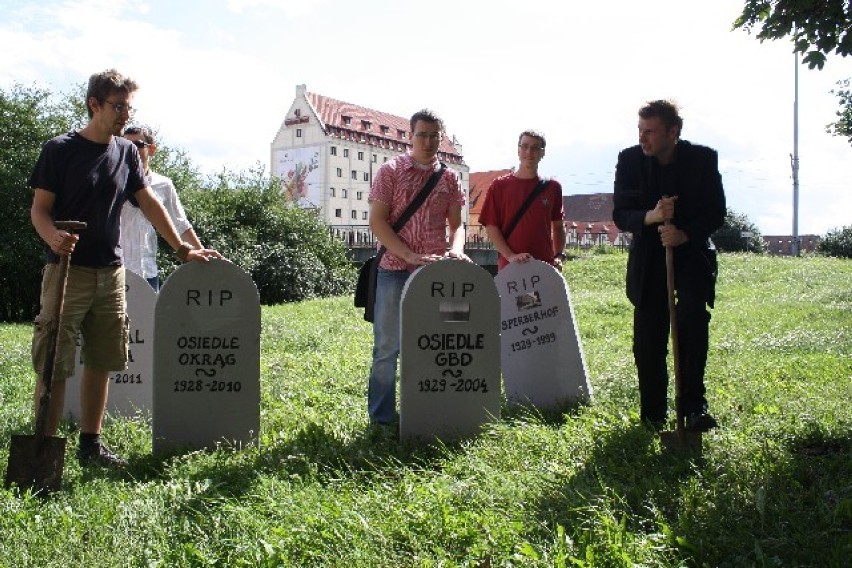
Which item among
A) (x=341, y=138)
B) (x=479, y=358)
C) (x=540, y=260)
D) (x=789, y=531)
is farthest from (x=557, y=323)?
(x=341, y=138)

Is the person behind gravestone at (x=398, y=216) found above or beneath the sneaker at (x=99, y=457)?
above

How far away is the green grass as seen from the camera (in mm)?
3482

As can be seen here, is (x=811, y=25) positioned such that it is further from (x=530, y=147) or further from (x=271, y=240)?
(x=271, y=240)

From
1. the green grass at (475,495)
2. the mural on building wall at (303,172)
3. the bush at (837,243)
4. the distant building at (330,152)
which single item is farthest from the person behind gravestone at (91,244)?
the mural on building wall at (303,172)

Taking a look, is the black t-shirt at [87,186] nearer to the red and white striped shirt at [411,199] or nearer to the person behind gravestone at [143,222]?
the person behind gravestone at [143,222]

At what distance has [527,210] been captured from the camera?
7.06 meters

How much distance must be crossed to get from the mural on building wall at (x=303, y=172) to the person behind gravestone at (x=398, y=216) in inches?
3166

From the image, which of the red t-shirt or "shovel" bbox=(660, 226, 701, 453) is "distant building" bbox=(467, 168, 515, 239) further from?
"shovel" bbox=(660, 226, 701, 453)

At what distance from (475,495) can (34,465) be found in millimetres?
2287

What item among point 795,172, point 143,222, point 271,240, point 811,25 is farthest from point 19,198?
point 795,172

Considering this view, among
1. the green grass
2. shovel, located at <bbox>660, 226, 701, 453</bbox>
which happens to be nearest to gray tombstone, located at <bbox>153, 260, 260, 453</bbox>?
the green grass

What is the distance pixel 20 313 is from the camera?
86.7ft

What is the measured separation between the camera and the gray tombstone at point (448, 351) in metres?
5.57

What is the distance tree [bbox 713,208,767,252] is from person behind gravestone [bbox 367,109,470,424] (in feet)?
146
